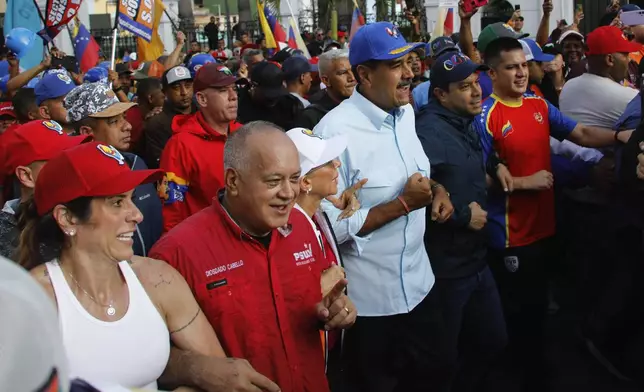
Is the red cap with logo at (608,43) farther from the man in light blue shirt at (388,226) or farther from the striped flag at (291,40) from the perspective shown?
the striped flag at (291,40)

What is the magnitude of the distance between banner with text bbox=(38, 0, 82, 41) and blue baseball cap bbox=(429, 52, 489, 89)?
239 inches

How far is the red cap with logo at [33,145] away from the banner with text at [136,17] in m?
6.36

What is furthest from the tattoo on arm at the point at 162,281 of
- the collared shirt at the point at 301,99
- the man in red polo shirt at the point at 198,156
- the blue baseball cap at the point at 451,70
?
the collared shirt at the point at 301,99

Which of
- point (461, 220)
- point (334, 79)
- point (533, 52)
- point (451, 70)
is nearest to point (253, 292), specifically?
point (461, 220)

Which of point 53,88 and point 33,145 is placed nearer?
point 33,145

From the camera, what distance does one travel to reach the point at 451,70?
491 centimetres

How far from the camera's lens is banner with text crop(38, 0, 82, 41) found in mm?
9672

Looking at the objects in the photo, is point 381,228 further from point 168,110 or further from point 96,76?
point 96,76

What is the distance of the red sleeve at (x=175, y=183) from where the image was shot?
4.85m

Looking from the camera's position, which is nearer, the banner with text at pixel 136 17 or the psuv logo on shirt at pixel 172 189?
the psuv logo on shirt at pixel 172 189

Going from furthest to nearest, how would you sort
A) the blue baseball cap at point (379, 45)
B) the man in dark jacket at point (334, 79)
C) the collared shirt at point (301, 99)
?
the collared shirt at point (301, 99) < the man in dark jacket at point (334, 79) < the blue baseball cap at point (379, 45)

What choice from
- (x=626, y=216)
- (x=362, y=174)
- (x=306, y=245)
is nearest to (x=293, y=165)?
(x=306, y=245)

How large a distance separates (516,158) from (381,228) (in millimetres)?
1446

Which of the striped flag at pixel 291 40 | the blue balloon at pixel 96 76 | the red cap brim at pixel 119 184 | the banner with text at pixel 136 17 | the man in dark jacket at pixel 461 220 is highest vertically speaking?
the banner with text at pixel 136 17
